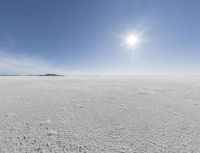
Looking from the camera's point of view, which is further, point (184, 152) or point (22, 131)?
point (22, 131)

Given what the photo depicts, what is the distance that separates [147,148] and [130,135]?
19.9 inches

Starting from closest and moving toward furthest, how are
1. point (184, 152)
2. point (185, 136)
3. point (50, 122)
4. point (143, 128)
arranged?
1. point (184, 152)
2. point (185, 136)
3. point (143, 128)
4. point (50, 122)

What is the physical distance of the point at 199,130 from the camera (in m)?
2.94

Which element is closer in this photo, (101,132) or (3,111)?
(101,132)

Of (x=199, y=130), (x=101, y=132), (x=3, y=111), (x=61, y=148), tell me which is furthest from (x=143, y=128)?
(x=3, y=111)

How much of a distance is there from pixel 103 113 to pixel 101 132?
128cm

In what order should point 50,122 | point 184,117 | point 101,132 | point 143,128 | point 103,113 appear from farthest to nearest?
point 103,113, point 184,117, point 50,122, point 143,128, point 101,132

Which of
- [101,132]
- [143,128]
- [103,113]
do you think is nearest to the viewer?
[101,132]

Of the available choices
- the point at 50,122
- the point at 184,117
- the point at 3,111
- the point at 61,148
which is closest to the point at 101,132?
the point at 61,148

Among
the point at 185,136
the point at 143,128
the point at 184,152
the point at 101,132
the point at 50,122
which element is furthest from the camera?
the point at 50,122

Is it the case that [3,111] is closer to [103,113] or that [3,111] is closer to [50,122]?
[50,122]

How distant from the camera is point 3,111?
418 centimetres

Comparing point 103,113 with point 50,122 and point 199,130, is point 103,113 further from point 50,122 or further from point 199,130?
point 199,130

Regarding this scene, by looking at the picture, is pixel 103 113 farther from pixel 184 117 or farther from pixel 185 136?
pixel 184 117
